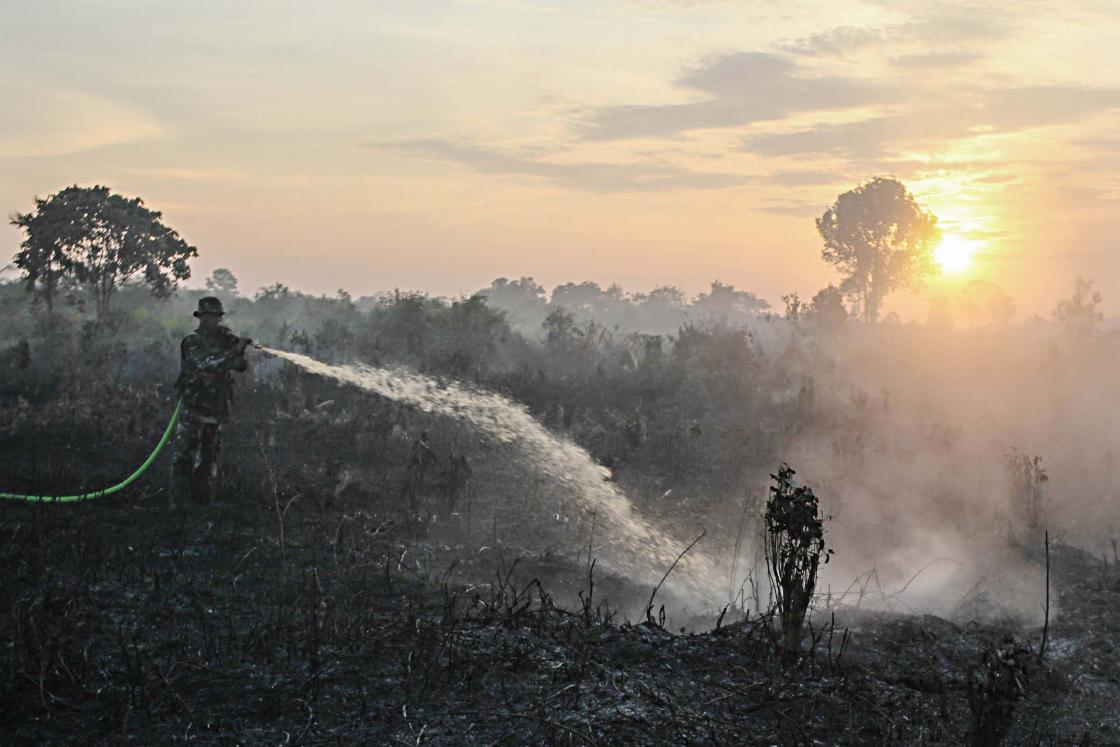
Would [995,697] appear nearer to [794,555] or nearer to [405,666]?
[794,555]

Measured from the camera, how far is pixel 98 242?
72.4ft

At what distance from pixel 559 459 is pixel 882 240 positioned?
119ft

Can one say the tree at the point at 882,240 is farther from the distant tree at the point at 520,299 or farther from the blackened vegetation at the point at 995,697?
the blackened vegetation at the point at 995,697

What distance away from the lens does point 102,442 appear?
1336 centimetres

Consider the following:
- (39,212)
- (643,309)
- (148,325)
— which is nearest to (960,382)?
(148,325)

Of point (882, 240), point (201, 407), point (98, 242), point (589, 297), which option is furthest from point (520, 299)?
point (201, 407)

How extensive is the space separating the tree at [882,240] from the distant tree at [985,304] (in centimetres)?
298

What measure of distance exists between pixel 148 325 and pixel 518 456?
43.7 ft

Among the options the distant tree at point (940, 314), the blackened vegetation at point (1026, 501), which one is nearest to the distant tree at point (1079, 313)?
the distant tree at point (940, 314)

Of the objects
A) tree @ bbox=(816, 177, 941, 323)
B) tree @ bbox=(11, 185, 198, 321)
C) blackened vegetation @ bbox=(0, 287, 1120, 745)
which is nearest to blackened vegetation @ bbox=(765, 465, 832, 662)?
blackened vegetation @ bbox=(0, 287, 1120, 745)

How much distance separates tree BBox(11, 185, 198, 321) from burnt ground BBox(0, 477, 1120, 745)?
45.9ft

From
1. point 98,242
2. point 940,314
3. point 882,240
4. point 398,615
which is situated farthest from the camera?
point 882,240

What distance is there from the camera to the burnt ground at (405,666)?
538 cm

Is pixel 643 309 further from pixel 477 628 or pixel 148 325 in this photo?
pixel 477 628
